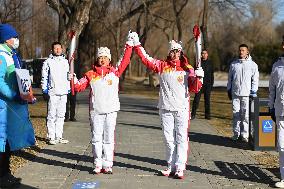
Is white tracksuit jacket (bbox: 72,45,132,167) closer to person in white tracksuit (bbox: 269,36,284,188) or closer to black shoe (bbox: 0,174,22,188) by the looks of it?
black shoe (bbox: 0,174,22,188)

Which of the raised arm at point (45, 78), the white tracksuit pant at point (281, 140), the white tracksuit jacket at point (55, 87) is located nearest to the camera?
the white tracksuit pant at point (281, 140)

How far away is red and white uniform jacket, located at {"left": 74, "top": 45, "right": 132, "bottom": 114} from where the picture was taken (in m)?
8.17

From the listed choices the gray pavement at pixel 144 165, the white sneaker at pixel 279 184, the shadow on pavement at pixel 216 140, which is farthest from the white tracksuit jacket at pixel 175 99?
the shadow on pavement at pixel 216 140

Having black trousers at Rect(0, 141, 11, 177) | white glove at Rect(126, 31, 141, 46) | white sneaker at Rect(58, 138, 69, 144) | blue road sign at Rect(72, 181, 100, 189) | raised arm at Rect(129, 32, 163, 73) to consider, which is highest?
white glove at Rect(126, 31, 141, 46)

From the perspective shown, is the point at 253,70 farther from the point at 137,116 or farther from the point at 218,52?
the point at 218,52

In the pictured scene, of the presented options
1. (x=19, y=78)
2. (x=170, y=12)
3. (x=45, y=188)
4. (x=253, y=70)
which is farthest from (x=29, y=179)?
(x=170, y=12)

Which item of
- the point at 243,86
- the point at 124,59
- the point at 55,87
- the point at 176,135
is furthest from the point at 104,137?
the point at 243,86

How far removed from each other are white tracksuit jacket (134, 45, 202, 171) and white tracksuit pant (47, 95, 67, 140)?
3336 millimetres

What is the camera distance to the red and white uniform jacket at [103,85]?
8172 millimetres

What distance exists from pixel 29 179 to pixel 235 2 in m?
31.0

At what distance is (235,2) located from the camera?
36.8 m

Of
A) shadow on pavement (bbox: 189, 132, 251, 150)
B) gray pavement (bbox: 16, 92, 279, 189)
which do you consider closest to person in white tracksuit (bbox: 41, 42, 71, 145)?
gray pavement (bbox: 16, 92, 279, 189)

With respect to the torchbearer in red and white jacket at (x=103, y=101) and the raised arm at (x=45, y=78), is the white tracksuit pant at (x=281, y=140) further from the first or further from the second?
the raised arm at (x=45, y=78)

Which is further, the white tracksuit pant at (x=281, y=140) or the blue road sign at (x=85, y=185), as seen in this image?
the white tracksuit pant at (x=281, y=140)
